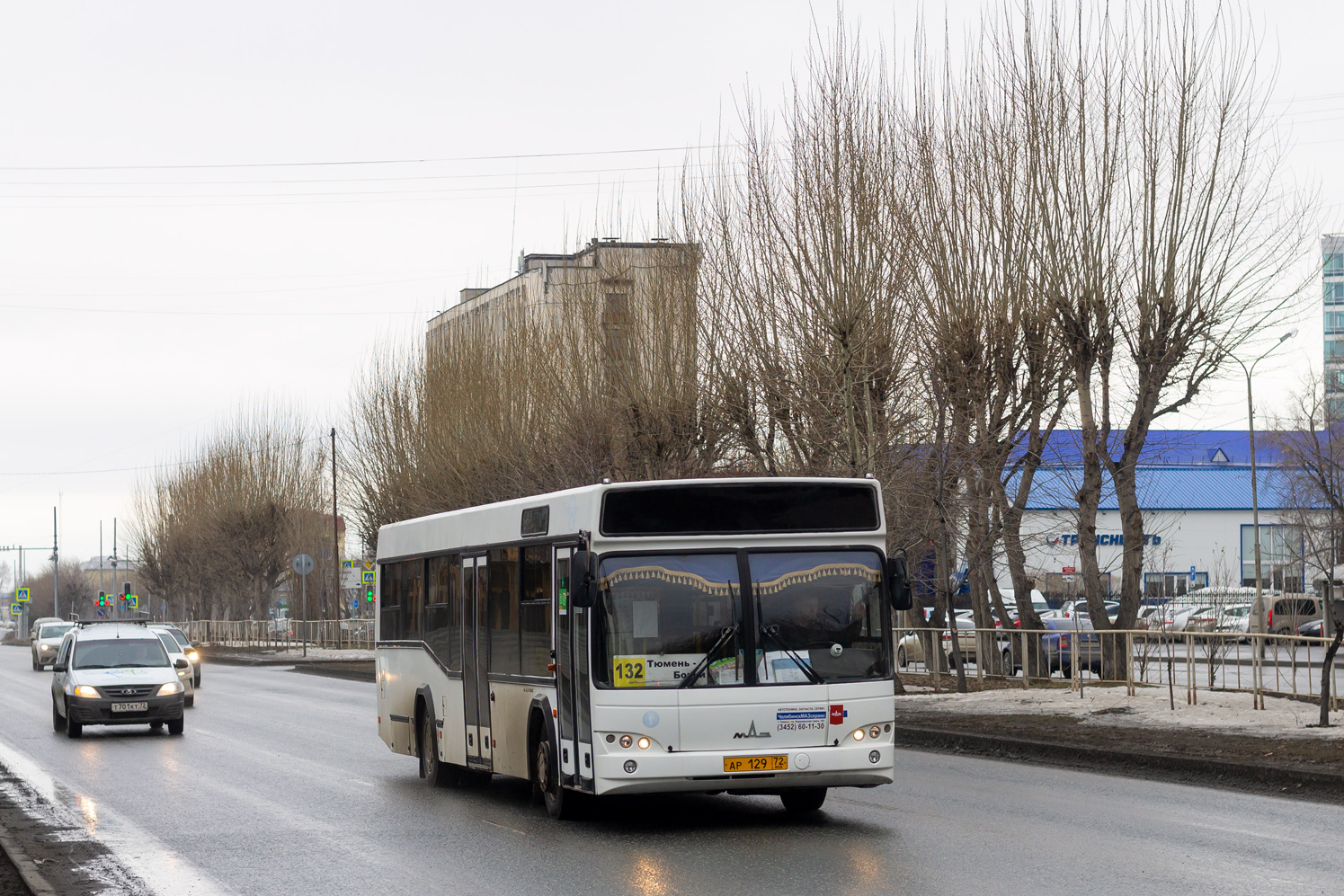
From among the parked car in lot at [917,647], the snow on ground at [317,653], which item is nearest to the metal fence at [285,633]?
the snow on ground at [317,653]

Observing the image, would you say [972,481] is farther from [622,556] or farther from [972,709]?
[622,556]

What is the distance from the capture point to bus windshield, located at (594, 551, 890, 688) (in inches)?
453

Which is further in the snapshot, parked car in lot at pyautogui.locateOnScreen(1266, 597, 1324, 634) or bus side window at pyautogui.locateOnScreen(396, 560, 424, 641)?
parked car in lot at pyautogui.locateOnScreen(1266, 597, 1324, 634)

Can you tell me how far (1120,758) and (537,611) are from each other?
262 inches

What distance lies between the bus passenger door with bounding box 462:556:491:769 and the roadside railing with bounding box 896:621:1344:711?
31.2 ft

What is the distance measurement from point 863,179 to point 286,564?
5736 centimetres

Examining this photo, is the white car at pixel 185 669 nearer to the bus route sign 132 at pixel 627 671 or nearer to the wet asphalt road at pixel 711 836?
the wet asphalt road at pixel 711 836

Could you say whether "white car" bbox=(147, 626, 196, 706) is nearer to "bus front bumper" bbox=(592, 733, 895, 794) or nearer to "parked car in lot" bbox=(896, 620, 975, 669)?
"parked car in lot" bbox=(896, 620, 975, 669)

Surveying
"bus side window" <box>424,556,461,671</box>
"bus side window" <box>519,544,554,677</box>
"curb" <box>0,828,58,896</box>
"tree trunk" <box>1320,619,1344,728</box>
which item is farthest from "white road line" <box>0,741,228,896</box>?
"tree trunk" <box>1320,619,1344,728</box>

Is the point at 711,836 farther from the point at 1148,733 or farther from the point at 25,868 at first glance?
the point at 1148,733

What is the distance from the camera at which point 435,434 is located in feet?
149

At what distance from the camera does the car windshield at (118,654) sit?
23.9 meters

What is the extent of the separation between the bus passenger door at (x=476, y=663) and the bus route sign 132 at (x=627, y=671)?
2.70 meters

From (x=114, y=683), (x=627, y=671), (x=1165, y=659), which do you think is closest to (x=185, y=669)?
(x=114, y=683)
